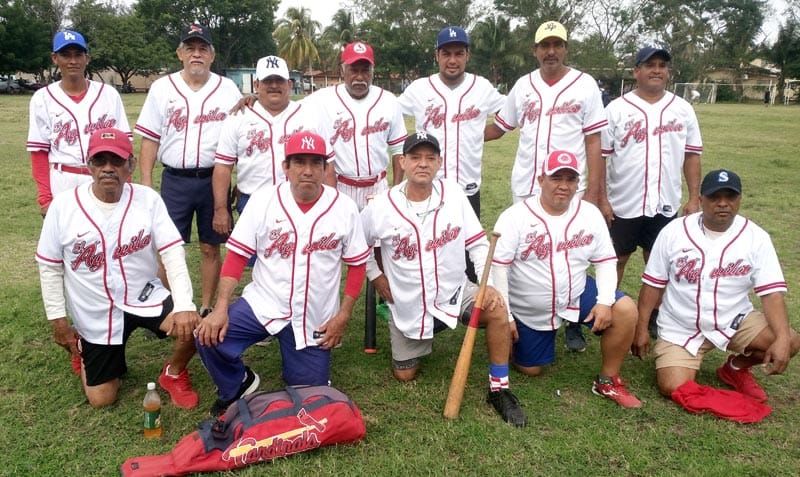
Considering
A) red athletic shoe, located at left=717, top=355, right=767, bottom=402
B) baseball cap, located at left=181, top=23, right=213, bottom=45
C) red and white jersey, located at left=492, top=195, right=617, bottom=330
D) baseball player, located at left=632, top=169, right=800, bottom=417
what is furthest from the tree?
red athletic shoe, located at left=717, top=355, right=767, bottom=402

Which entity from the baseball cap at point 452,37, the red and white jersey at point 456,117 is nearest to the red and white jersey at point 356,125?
the red and white jersey at point 456,117

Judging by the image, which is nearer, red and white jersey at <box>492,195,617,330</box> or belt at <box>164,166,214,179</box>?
red and white jersey at <box>492,195,617,330</box>

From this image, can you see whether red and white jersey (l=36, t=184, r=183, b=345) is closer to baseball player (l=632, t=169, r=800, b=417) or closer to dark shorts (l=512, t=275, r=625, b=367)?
dark shorts (l=512, t=275, r=625, b=367)

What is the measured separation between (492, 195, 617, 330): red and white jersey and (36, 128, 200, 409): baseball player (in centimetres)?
229

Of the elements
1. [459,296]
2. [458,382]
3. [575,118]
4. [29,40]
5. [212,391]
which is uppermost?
[29,40]

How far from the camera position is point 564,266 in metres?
4.40

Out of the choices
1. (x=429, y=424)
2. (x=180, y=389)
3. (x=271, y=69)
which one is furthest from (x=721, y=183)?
(x=180, y=389)

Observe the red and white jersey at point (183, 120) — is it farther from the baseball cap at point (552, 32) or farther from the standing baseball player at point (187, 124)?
the baseball cap at point (552, 32)

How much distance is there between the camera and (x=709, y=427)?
392 centimetres

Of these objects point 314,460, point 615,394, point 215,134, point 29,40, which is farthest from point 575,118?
point 29,40

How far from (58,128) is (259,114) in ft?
5.33

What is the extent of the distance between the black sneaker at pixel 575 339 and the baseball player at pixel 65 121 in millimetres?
4212

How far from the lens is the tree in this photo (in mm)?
67625

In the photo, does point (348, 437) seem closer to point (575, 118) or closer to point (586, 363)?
point (586, 363)
